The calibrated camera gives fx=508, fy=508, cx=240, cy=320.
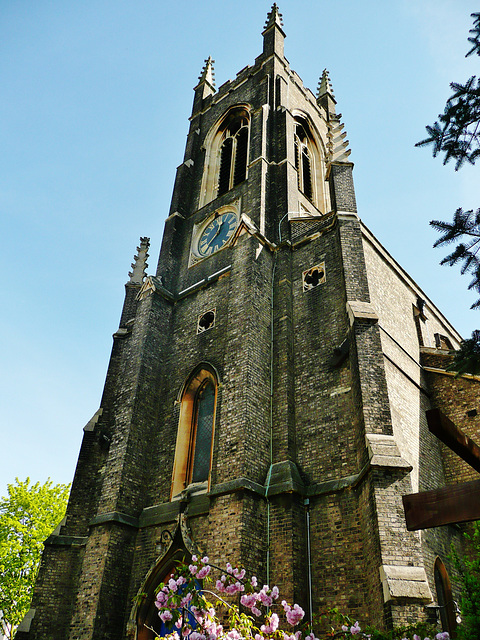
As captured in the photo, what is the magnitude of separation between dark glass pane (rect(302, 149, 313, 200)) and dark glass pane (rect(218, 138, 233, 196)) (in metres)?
3.28

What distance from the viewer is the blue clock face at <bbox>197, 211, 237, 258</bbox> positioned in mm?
18250

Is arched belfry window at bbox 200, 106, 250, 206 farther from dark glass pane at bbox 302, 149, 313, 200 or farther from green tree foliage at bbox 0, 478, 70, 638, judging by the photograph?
green tree foliage at bbox 0, 478, 70, 638

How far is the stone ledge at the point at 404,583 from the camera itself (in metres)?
8.16

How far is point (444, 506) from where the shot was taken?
398 cm

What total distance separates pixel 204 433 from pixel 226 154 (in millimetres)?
13565

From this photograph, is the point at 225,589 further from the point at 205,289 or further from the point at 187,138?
the point at 187,138

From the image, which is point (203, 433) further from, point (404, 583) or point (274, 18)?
point (274, 18)

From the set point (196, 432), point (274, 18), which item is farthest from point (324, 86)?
point (196, 432)

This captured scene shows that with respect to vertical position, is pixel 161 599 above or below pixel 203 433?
below

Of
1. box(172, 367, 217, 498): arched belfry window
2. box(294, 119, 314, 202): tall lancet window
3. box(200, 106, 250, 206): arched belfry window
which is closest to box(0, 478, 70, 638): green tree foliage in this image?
box(172, 367, 217, 498): arched belfry window

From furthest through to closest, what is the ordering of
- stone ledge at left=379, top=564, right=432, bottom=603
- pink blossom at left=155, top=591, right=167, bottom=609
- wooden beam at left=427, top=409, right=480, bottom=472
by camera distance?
stone ledge at left=379, top=564, right=432, bottom=603 → pink blossom at left=155, top=591, right=167, bottom=609 → wooden beam at left=427, top=409, right=480, bottom=472

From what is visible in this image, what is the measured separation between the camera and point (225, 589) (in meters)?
6.62

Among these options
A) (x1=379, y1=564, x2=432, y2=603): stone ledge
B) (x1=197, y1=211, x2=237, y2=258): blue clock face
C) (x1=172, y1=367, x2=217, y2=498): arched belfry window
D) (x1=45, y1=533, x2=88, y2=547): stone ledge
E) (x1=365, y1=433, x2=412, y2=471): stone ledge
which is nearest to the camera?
(x1=379, y1=564, x2=432, y2=603): stone ledge

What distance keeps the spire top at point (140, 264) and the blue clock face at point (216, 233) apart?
10.9 feet
